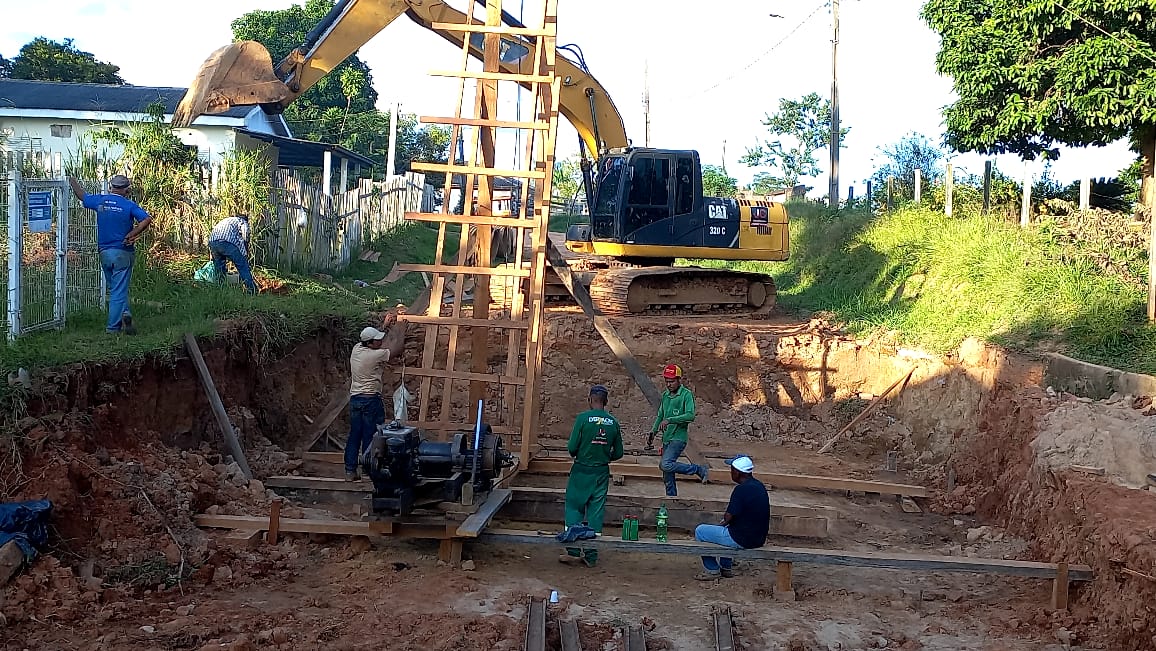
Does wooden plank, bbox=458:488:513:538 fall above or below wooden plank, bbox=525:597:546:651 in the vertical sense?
above

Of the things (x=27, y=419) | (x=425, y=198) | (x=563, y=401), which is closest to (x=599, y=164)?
(x=563, y=401)

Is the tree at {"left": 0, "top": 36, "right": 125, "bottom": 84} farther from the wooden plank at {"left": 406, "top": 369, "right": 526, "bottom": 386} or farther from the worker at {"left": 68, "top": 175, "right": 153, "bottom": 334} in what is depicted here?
the wooden plank at {"left": 406, "top": 369, "right": 526, "bottom": 386}

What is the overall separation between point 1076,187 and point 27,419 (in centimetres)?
2271

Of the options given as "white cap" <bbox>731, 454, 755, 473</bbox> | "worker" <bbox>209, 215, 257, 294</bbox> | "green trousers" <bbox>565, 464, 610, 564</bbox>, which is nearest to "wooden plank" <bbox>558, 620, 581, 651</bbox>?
"green trousers" <bbox>565, 464, 610, 564</bbox>

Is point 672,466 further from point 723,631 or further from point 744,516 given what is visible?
point 723,631

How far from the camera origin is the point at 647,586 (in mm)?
7887

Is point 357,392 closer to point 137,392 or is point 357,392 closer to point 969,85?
point 137,392

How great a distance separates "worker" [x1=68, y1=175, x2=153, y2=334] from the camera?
9.46 m

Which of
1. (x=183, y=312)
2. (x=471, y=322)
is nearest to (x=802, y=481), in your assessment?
(x=471, y=322)

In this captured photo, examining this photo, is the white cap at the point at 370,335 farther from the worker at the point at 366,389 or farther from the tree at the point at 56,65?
the tree at the point at 56,65

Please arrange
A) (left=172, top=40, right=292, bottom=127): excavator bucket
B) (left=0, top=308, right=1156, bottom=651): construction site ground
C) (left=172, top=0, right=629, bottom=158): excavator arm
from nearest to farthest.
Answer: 1. (left=0, top=308, right=1156, bottom=651): construction site ground
2. (left=172, top=40, right=292, bottom=127): excavator bucket
3. (left=172, top=0, right=629, bottom=158): excavator arm

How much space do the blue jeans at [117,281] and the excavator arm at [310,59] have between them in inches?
65.8

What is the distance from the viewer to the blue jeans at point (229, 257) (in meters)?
13.0

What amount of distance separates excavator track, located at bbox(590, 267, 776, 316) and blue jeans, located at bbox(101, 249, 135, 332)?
8188 mm
